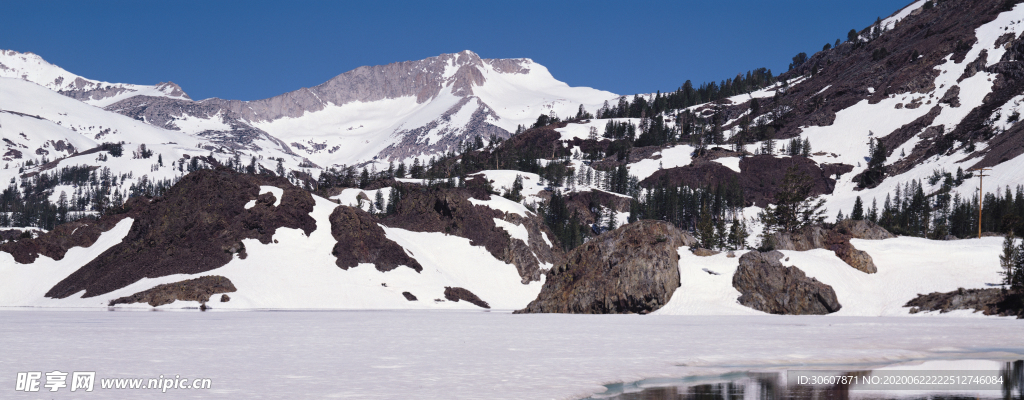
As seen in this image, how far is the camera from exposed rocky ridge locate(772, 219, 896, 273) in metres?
74.3

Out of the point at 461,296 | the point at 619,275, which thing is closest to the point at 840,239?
the point at 619,275

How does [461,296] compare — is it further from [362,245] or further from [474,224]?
[474,224]

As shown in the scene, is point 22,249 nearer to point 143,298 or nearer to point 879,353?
point 143,298

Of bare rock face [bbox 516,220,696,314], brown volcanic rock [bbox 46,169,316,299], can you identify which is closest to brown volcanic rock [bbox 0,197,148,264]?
brown volcanic rock [bbox 46,169,316,299]

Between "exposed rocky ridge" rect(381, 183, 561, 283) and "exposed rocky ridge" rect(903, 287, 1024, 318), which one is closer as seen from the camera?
"exposed rocky ridge" rect(903, 287, 1024, 318)

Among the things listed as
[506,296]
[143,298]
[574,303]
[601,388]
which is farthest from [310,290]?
[601,388]

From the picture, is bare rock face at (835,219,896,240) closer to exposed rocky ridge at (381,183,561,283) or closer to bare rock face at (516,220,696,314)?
bare rock face at (516,220,696,314)

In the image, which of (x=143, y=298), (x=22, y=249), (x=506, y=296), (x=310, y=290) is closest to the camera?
(x=143, y=298)

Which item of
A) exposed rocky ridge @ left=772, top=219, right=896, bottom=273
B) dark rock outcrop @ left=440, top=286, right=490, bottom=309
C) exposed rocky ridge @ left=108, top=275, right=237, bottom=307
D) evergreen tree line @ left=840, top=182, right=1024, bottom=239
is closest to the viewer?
exposed rocky ridge @ left=772, top=219, right=896, bottom=273

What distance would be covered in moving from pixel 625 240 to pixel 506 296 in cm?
3921

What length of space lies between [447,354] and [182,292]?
68.2 metres

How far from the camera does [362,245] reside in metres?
107

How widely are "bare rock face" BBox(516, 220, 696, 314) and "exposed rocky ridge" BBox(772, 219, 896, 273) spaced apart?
551 inches

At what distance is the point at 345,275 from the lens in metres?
101
